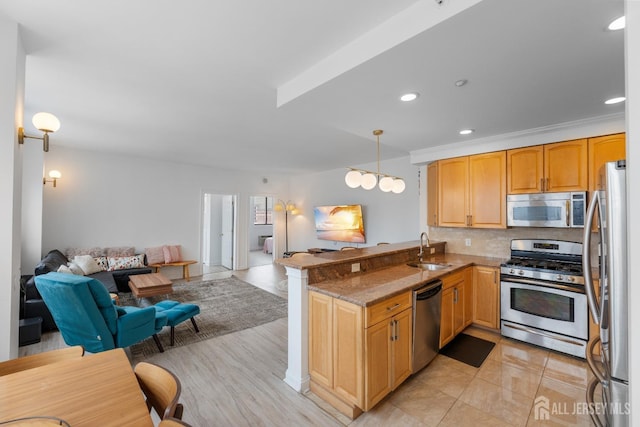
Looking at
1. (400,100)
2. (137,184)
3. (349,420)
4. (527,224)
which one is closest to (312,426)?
(349,420)

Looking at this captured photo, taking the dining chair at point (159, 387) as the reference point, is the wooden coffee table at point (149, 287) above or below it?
below

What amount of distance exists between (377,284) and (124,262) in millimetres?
5107

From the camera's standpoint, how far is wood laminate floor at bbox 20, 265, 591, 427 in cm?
193

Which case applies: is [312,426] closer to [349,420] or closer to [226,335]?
[349,420]

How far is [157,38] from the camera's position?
183cm

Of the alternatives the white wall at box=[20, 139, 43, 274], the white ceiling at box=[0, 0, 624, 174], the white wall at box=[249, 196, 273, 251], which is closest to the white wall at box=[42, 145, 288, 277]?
the white wall at box=[20, 139, 43, 274]

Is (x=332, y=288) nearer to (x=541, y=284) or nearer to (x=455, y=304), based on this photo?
(x=455, y=304)

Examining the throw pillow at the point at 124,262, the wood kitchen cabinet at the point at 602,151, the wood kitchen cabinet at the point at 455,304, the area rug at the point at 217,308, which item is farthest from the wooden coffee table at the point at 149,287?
the wood kitchen cabinet at the point at 602,151

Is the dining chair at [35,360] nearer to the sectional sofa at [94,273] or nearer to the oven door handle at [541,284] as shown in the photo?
the sectional sofa at [94,273]

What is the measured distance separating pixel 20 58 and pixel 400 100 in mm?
2829

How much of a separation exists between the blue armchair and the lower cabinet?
5.73ft

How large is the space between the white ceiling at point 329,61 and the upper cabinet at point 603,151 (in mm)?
288

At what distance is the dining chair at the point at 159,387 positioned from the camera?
110 centimetres

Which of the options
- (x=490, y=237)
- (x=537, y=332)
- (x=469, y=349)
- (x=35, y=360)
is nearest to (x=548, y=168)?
(x=490, y=237)
